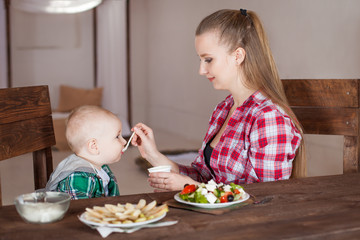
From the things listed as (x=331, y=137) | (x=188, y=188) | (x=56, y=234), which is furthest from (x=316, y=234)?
(x=331, y=137)

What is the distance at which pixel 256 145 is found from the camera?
5.85ft

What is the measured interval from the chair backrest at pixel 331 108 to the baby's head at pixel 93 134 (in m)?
0.84

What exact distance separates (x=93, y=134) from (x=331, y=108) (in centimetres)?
102

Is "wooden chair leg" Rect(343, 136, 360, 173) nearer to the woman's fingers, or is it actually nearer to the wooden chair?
the woman's fingers

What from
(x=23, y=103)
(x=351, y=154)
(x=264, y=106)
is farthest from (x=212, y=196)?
(x=351, y=154)

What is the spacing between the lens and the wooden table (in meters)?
1.02

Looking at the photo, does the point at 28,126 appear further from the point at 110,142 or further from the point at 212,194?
the point at 212,194

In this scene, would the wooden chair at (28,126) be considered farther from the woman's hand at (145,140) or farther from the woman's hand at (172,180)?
the woman's hand at (172,180)

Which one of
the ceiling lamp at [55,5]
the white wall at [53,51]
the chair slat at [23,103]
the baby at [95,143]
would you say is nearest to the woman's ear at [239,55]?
the baby at [95,143]

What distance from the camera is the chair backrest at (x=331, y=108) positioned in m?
2.03

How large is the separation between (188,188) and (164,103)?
259 inches

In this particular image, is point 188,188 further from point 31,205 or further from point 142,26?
point 142,26

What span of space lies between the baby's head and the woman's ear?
1.77ft

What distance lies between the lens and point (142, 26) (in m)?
8.27
